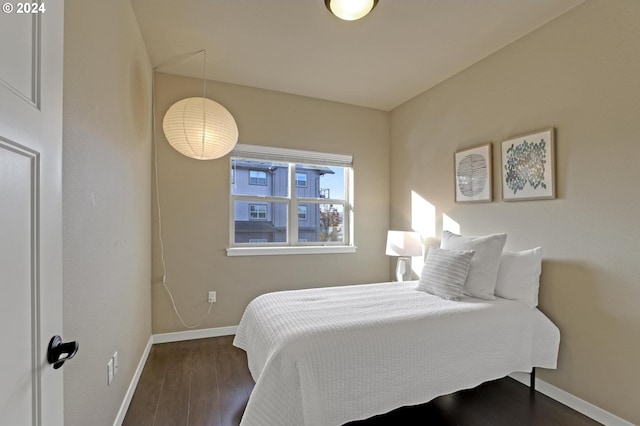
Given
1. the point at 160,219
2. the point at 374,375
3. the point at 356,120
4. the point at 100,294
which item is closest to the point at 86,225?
the point at 100,294

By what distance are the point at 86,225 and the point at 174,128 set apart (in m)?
1.37

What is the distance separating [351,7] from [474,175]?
1842 millimetres

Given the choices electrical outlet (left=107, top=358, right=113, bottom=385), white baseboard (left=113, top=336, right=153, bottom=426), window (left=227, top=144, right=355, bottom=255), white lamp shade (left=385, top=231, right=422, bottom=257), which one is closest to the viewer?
electrical outlet (left=107, top=358, right=113, bottom=385)

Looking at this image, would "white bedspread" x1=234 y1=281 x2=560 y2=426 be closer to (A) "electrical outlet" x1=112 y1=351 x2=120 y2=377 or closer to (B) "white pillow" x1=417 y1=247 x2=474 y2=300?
(B) "white pillow" x1=417 y1=247 x2=474 y2=300

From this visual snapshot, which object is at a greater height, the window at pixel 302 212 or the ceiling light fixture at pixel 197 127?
the ceiling light fixture at pixel 197 127

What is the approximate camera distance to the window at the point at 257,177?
3.47 meters

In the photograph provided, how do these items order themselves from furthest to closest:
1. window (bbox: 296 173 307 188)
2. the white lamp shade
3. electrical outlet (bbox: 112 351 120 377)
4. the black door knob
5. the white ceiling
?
1. window (bbox: 296 173 307 188)
2. the white lamp shade
3. the white ceiling
4. electrical outlet (bbox: 112 351 120 377)
5. the black door knob

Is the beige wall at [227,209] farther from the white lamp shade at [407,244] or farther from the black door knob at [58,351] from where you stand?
the black door knob at [58,351]

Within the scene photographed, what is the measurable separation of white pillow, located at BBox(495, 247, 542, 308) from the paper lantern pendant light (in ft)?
8.18

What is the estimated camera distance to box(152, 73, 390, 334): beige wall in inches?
120

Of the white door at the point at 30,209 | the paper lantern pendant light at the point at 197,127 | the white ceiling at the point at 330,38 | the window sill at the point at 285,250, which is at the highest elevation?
the white ceiling at the point at 330,38

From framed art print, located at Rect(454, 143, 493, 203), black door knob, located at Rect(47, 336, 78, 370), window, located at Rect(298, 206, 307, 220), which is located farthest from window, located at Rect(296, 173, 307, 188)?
black door knob, located at Rect(47, 336, 78, 370)

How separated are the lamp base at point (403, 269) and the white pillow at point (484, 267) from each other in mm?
911

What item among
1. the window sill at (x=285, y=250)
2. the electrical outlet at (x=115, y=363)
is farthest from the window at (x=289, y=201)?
the electrical outlet at (x=115, y=363)
